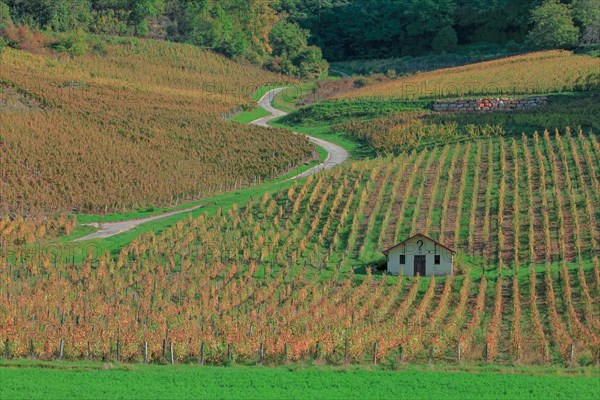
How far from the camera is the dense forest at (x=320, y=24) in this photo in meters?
114

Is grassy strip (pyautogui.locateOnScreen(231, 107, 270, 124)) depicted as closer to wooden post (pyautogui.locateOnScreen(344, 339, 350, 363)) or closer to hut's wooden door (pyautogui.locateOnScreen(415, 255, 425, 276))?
hut's wooden door (pyautogui.locateOnScreen(415, 255, 425, 276))

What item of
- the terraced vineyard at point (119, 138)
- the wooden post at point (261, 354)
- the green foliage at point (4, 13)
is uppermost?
the green foliage at point (4, 13)

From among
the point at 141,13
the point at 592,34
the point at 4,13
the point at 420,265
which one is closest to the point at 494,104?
the point at 592,34

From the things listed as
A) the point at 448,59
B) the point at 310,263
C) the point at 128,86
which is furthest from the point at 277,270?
the point at 448,59

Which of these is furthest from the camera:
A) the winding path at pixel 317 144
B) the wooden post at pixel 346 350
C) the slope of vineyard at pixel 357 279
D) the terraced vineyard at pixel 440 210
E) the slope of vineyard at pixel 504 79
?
the slope of vineyard at pixel 504 79

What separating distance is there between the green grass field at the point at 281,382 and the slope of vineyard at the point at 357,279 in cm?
155

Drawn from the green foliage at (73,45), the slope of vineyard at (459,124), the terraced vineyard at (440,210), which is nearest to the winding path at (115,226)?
the terraced vineyard at (440,210)

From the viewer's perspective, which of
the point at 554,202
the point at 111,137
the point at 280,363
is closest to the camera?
the point at 280,363

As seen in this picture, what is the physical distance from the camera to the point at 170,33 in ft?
413

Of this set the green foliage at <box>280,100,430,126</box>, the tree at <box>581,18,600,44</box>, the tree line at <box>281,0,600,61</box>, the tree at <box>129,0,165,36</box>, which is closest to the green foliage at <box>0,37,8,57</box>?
the tree at <box>129,0,165,36</box>

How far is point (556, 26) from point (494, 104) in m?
24.5

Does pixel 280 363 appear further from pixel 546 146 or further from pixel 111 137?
pixel 111 137

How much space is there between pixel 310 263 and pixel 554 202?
14822mm

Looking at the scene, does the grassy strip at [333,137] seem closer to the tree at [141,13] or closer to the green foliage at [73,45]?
the green foliage at [73,45]
